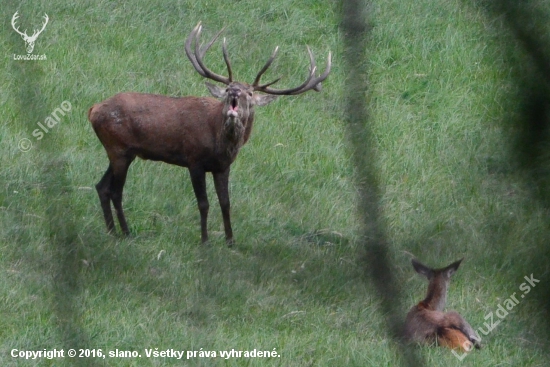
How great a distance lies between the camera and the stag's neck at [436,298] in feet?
17.7

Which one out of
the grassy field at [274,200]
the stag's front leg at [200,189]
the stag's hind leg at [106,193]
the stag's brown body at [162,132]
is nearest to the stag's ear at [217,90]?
the stag's brown body at [162,132]

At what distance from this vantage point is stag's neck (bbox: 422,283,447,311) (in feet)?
17.7

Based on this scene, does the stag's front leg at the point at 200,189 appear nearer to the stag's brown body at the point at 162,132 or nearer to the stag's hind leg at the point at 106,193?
the stag's brown body at the point at 162,132

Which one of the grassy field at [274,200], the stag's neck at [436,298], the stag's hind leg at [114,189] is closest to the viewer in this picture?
the grassy field at [274,200]

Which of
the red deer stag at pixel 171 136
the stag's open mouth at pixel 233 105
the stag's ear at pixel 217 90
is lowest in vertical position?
the red deer stag at pixel 171 136

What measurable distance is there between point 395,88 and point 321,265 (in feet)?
31.7

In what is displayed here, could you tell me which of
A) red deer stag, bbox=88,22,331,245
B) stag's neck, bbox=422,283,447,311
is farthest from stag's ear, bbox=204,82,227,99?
stag's neck, bbox=422,283,447,311

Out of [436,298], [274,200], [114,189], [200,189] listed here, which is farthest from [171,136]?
[274,200]

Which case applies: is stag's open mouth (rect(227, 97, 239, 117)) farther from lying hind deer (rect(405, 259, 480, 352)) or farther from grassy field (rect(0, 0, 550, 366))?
lying hind deer (rect(405, 259, 480, 352))

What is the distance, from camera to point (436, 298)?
5.52m

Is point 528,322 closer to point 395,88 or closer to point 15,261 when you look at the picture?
point 15,261

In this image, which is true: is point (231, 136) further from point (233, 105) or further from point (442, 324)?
point (442, 324)

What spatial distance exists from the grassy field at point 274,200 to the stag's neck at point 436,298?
0.26 feet

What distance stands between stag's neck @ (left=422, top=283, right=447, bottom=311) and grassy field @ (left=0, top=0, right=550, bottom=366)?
0.26 feet
